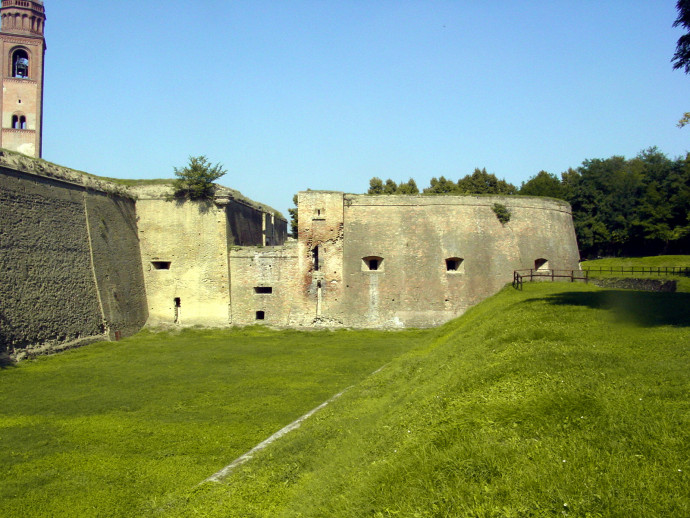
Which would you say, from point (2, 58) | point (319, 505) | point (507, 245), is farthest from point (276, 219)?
point (319, 505)

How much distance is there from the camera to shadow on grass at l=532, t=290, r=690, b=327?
10.3 meters

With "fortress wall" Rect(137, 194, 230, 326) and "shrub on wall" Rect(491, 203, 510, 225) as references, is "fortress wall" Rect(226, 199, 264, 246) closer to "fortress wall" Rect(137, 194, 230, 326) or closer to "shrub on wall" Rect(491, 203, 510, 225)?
"fortress wall" Rect(137, 194, 230, 326)

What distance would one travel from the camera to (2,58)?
37719mm

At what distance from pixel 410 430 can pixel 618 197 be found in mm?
42483

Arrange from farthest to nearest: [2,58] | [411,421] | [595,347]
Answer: [2,58] → [595,347] → [411,421]

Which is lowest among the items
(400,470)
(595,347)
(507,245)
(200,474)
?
(200,474)

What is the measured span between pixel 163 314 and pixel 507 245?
14.4m

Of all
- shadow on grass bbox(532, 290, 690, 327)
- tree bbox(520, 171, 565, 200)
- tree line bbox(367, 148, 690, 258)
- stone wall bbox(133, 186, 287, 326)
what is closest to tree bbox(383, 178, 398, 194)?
tree line bbox(367, 148, 690, 258)

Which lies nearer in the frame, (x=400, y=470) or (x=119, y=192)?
(x=400, y=470)

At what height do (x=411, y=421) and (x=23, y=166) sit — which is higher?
(x=23, y=166)

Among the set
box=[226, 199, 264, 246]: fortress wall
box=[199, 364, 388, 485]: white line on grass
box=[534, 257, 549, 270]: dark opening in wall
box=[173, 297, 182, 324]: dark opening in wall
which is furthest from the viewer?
box=[534, 257, 549, 270]: dark opening in wall

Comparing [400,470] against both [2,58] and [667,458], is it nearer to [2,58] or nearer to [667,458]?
[667,458]

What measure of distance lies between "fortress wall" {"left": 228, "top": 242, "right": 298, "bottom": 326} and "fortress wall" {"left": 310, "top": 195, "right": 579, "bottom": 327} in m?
1.72

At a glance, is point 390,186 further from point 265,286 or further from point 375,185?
point 265,286
